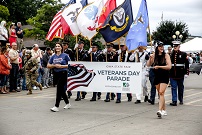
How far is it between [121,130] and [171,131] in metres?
1.06

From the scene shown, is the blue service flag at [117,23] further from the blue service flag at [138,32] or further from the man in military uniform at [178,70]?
the man in military uniform at [178,70]

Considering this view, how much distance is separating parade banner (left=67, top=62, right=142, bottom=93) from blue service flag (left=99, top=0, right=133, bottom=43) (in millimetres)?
1371

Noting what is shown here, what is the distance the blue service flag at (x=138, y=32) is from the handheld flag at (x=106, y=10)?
1249 mm

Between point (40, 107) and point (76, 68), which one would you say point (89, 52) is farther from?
point (40, 107)

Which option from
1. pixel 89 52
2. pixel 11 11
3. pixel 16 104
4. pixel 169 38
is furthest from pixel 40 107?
pixel 169 38

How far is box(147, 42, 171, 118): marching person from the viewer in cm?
1111

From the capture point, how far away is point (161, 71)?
37.4 feet

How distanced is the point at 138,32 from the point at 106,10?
1.80m

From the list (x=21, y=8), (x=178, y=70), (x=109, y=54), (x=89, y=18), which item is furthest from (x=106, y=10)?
(x=21, y=8)

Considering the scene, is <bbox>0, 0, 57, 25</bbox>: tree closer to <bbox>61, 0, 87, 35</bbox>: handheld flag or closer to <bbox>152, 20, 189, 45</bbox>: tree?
<bbox>152, 20, 189, 45</bbox>: tree

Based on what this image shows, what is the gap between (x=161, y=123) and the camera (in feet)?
33.1

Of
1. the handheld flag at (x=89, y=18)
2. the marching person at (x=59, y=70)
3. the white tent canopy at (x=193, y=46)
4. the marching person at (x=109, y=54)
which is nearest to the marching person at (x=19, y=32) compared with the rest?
the handheld flag at (x=89, y=18)

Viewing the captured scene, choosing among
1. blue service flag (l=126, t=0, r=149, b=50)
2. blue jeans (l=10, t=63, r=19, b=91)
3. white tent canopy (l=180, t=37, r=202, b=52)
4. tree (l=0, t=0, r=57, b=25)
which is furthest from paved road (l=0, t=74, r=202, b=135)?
tree (l=0, t=0, r=57, b=25)

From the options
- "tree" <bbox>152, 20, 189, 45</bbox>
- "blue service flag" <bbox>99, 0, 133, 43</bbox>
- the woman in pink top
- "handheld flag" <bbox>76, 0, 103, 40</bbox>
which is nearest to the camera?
"blue service flag" <bbox>99, 0, 133, 43</bbox>
